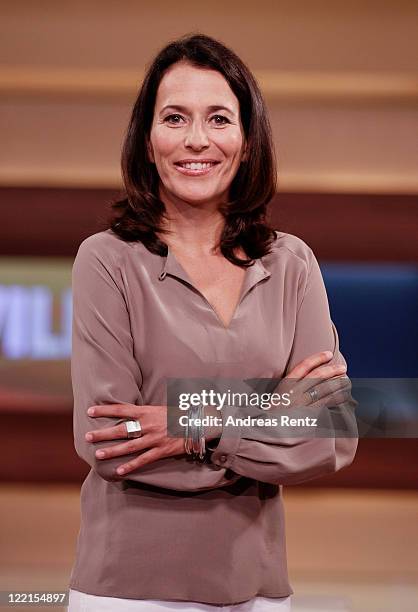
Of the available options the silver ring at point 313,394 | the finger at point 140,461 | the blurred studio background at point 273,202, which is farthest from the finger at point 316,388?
the blurred studio background at point 273,202

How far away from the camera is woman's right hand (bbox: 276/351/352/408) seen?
1.39m

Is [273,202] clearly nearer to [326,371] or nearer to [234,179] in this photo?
[234,179]

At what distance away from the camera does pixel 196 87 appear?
142 cm

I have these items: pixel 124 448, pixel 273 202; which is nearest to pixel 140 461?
pixel 124 448

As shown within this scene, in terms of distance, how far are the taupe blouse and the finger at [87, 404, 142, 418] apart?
0.01 metres

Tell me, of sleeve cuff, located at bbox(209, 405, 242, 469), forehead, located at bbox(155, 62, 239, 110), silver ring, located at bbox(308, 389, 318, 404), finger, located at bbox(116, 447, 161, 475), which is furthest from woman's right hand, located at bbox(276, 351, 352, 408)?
forehead, located at bbox(155, 62, 239, 110)

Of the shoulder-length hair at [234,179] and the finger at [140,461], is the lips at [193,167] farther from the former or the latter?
the finger at [140,461]

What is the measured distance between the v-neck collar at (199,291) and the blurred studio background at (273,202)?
1.88 m

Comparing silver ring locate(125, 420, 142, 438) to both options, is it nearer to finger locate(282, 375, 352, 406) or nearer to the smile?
finger locate(282, 375, 352, 406)

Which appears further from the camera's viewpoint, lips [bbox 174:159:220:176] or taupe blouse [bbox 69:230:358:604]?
lips [bbox 174:159:220:176]

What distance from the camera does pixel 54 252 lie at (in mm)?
3379

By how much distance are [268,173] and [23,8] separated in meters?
2.15

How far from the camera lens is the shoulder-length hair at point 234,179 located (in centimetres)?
142

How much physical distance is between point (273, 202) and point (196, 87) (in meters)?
1.91
